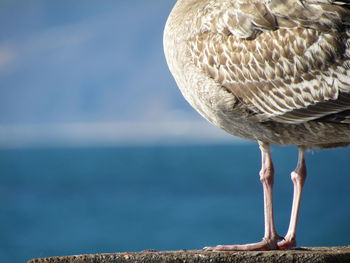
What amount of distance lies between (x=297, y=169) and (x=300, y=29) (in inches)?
64.8

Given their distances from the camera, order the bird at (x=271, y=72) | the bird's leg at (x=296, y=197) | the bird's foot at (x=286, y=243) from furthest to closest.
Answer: the bird's leg at (x=296, y=197) → the bird's foot at (x=286, y=243) → the bird at (x=271, y=72)

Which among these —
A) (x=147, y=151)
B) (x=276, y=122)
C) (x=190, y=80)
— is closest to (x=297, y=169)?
(x=276, y=122)

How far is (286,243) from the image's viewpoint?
8305 millimetres

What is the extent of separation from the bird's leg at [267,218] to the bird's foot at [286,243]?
0.06 meters

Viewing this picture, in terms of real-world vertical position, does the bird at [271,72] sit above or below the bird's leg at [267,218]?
above

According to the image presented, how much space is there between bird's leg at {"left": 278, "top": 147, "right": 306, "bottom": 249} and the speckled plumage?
22.4 inches

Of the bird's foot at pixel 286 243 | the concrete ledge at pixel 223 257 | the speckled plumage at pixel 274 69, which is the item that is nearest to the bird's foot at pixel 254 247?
the bird's foot at pixel 286 243

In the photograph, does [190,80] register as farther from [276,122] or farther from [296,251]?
[296,251]

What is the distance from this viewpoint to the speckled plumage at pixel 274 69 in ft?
25.7

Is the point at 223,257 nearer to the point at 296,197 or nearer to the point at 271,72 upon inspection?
the point at 296,197

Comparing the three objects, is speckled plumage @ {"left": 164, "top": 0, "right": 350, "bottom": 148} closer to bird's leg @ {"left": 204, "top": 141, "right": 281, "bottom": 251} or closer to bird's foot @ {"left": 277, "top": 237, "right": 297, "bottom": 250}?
bird's leg @ {"left": 204, "top": 141, "right": 281, "bottom": 251}

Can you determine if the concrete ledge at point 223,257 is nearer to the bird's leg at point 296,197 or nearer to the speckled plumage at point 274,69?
the bird's leg at point 296,197

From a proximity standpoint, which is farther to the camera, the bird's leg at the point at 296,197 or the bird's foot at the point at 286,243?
the bird's leg at the point at 296,197

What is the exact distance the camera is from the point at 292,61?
26.1 feet
